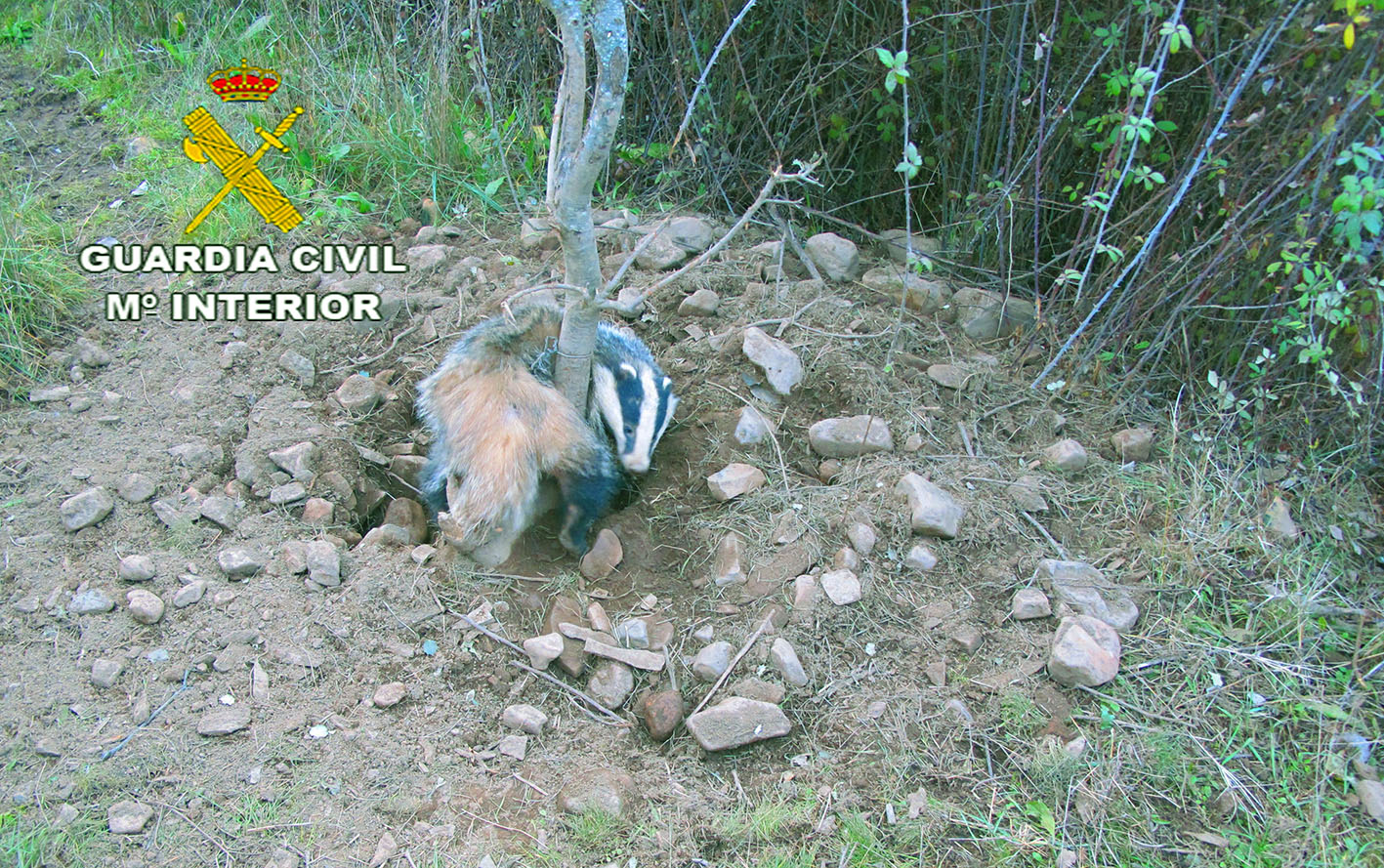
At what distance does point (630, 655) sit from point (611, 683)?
8 cm

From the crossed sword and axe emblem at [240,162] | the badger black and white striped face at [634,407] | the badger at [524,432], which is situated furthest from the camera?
the crossed sword and axe emblem at [240,162]

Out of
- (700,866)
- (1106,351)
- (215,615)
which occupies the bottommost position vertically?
(700,866)

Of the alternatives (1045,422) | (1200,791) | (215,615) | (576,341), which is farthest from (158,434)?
(1200,791)

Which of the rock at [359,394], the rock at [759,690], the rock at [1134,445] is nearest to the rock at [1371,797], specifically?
the rock at [1134,445]

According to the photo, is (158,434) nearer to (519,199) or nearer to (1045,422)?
(519,199)

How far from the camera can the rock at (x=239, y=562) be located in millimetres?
2355

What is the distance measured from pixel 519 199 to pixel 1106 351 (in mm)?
2280

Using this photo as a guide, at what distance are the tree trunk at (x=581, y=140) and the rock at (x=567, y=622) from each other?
0.71 m

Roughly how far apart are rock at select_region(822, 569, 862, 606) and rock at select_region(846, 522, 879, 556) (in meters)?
0.10

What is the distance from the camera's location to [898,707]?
2174 mm

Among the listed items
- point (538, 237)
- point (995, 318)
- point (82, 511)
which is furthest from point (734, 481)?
point (82, 511)

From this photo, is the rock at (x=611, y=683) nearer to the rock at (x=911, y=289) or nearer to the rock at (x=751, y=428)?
the rock at (x=751, y=428)

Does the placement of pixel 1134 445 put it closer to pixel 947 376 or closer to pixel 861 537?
pixel 947 376

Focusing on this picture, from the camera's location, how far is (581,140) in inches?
86.7
